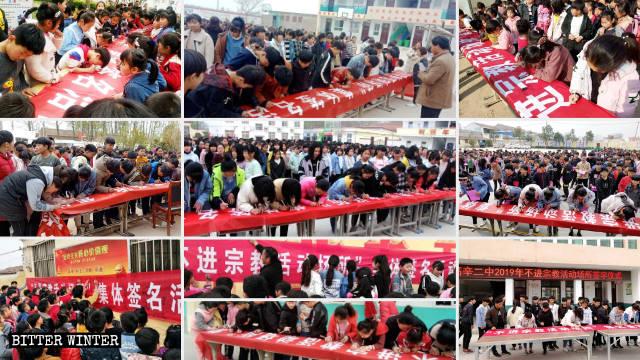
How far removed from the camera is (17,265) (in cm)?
418

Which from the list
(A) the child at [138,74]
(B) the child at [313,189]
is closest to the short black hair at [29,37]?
(A) the child at [138,74]

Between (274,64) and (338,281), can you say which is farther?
(338,281)

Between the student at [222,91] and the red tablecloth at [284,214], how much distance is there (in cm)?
69

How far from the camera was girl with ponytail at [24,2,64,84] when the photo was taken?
401 centimetres

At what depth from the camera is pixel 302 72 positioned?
13.7 ft

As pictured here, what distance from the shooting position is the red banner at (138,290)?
420 centimetres

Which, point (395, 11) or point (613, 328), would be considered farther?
point (613, 328)

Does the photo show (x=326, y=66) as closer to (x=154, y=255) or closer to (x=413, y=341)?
(x=154, y=255)

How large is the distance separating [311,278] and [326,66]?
1.49 meters

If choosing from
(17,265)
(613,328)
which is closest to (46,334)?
(17,265)

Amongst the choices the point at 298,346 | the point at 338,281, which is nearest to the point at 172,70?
the point at 338,281

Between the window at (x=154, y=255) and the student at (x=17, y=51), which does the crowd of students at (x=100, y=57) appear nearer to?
the student at (x=17, y=51)

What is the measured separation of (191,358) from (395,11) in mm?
2820

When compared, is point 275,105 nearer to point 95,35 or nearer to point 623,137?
point 95,35
